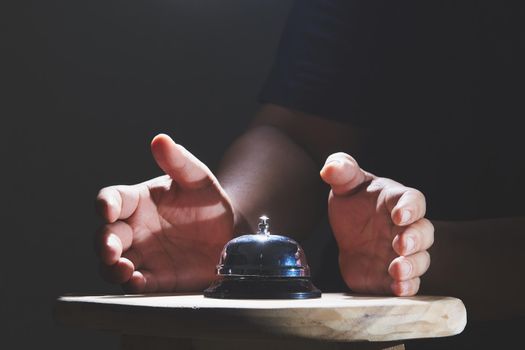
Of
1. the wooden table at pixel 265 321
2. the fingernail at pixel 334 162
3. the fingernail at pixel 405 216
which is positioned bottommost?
the wooden table at pixel 265 321

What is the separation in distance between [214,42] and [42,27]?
1.75 feet

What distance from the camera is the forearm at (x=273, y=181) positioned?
1467 mm

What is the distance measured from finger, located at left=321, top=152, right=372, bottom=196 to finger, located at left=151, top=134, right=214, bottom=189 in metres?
0.21

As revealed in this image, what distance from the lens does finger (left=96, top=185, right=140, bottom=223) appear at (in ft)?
3.63

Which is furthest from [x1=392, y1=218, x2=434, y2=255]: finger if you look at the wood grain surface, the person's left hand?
the wood grain surface

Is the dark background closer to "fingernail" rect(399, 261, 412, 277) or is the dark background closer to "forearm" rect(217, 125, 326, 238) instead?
"forearm" rect(217, 125, 326, 238)

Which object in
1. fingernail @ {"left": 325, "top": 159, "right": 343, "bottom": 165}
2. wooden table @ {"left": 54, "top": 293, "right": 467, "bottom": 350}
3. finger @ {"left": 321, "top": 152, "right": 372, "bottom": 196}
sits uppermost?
fingernail @ {"left": 325, "top": 159, "right": 343, "bottom": 165}

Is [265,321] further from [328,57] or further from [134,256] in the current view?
[328,57]

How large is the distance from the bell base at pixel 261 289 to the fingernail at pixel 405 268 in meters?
0.12

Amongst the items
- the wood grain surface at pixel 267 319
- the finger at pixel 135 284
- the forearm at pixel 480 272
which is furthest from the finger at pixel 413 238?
the finger at pixel 135 284

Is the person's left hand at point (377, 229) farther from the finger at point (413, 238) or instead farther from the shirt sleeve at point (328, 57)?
the shirt sleeve at point (328, 57)

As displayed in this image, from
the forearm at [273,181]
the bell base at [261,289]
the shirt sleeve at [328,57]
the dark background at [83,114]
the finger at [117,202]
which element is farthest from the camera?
the dark background at [83,114]

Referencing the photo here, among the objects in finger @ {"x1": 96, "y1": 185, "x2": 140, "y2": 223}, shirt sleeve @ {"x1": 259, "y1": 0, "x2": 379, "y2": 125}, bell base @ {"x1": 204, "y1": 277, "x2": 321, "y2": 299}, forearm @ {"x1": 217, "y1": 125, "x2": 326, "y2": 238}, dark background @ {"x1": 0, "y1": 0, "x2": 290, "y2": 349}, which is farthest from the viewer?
dark background @ {"x1": 0, "y1": 0, "x2": 290, "y2": 349}

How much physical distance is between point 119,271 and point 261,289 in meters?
0.23
